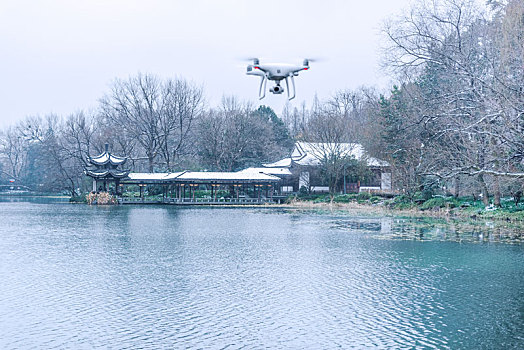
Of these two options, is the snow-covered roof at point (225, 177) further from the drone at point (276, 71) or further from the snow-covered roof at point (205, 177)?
the drone at point (276, 71)

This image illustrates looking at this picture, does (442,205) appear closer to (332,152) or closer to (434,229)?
(434,229)

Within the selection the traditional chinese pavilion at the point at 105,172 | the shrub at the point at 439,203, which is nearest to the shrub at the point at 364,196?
the shrub at the point at 439,203

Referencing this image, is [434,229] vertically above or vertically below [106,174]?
below

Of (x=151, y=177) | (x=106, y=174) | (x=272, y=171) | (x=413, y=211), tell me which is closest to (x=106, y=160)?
(x=106, y=174)

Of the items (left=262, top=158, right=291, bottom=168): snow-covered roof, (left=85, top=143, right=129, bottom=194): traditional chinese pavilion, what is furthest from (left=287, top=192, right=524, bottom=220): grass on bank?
(left=85, top=143, right=129, bottom=194): traditional chinese pavilion

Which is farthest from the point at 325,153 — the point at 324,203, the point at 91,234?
the point at 91,234

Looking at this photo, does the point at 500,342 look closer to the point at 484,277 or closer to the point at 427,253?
the point at 484,277
